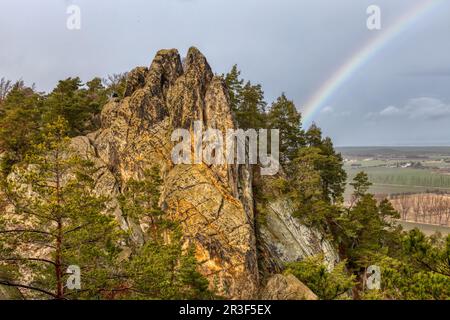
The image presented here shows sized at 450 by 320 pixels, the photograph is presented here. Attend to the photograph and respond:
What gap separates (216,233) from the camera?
2259 centimetres

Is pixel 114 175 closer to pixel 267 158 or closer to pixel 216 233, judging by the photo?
pixel 216 233

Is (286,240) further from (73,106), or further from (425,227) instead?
(425,227)

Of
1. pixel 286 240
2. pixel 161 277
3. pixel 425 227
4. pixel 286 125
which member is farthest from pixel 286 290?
pixel 425 227

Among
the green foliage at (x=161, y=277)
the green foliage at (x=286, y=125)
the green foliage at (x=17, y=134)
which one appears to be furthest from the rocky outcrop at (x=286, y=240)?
the green foliage at (x=17, y=134)

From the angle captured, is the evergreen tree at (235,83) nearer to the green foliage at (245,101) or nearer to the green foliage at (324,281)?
the green foliage at (245,101)

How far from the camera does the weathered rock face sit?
2216cm

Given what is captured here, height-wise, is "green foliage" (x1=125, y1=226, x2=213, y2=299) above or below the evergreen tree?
below

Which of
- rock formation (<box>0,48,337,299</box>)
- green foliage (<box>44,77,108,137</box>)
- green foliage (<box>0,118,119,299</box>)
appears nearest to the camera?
green foliage (<box>0,118,119,299</box>)

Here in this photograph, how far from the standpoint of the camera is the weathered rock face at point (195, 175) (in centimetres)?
2216

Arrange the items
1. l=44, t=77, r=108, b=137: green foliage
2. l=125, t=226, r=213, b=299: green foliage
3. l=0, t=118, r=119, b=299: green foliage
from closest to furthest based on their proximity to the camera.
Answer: l=0, t=118, r=119, b=299: green foliage, l=125, t=226, r=213, b=299: green foliage, l=44, t=77, r=108, b=137: green foliage

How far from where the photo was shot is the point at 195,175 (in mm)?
24766

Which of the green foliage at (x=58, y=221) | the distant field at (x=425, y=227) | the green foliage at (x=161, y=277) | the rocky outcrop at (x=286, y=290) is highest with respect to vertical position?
the green foliage at (x=58, y=221)

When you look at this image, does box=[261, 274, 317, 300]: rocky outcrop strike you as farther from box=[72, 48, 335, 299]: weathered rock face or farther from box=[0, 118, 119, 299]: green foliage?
box=[0, 118, 119, 299]: green foliage

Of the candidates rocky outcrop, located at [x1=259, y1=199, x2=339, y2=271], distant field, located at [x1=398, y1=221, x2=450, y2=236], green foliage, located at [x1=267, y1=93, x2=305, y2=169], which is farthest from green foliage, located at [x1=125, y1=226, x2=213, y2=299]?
distant field, located at [x1=398, y1=221, x2=450, y2=236]
